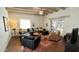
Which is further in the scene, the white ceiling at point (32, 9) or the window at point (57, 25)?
the window at point (57, 25)

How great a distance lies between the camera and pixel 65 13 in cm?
171

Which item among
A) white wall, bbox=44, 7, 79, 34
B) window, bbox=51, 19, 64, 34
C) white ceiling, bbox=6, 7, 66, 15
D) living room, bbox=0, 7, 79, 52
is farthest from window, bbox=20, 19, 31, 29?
white wall, bbox=44, 7, 79, 34

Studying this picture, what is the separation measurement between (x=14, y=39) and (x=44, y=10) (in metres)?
0.87

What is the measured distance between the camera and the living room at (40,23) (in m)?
1.68

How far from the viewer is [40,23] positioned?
182 centimetres

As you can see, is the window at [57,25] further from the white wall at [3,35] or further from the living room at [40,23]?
the white wall at [3,35]

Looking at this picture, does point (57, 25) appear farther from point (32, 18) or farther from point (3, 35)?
point (3, 35)

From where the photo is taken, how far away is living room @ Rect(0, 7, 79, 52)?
1679 millimetres

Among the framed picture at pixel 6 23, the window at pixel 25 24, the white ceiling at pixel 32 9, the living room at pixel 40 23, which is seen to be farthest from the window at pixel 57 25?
the framed picture at pixel 6 23

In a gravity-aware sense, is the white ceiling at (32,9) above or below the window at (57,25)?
above

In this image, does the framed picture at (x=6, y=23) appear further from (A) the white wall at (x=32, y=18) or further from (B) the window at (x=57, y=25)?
(B) the window at (x=57, y=25)
